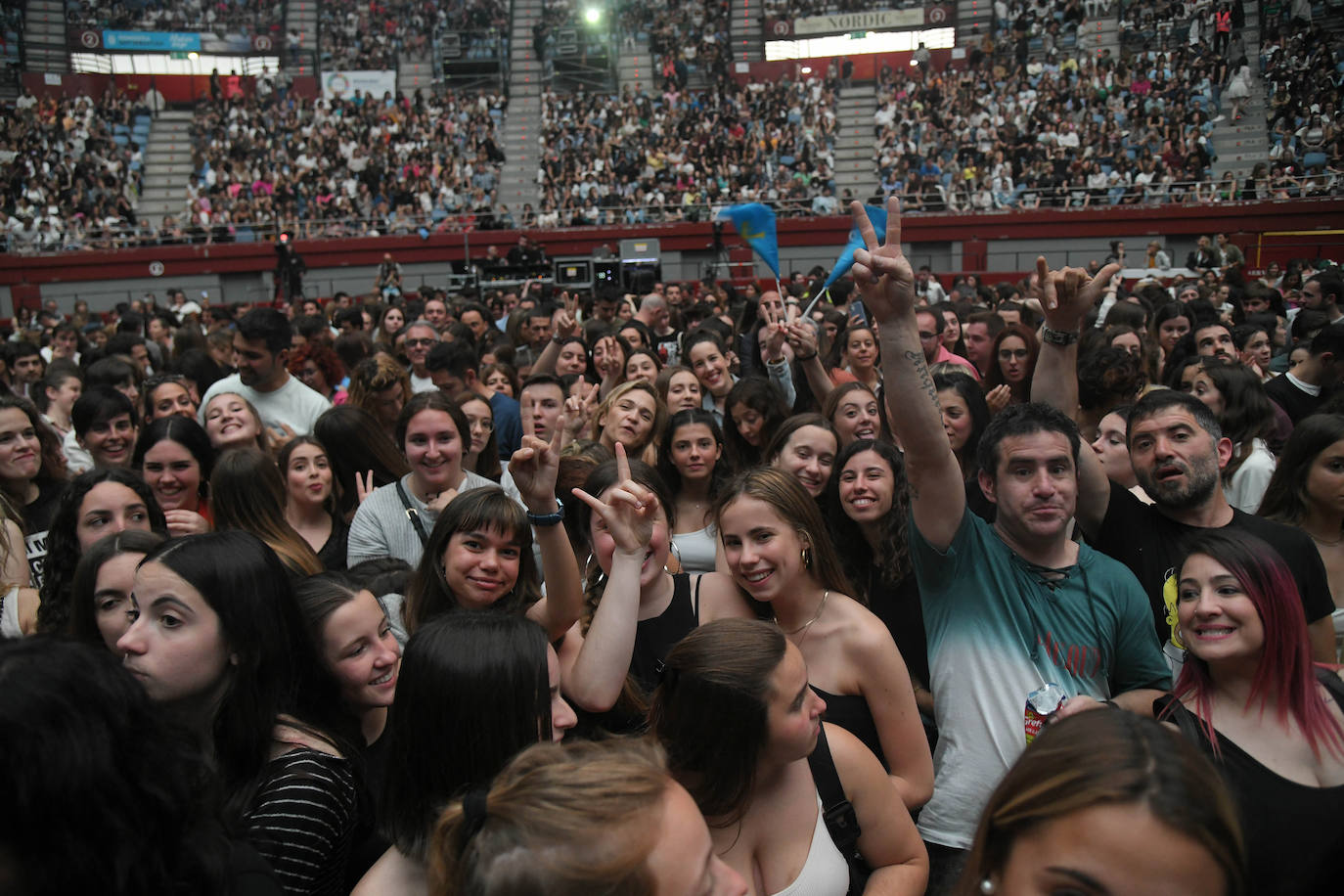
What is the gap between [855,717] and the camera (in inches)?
101

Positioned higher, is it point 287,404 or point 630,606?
point 287,404

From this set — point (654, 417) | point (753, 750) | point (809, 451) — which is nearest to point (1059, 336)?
point (809, 451)

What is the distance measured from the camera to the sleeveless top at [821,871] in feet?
6.50

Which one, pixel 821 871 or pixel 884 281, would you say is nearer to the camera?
pixel 821 871

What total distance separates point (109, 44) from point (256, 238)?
14.3 m

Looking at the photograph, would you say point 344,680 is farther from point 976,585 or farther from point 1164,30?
point 1164,30

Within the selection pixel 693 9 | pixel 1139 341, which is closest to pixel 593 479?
pixel 1139 341

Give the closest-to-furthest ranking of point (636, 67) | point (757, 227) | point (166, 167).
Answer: point (757, 227)
point (166, 167)
point (636, 67)

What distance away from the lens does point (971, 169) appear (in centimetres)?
2386

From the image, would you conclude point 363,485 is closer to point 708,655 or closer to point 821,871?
point 708,655

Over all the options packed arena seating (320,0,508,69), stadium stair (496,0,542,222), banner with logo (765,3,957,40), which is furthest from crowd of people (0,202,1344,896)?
packed arena seating (320,0,508,69)

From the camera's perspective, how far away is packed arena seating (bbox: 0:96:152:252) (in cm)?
2369

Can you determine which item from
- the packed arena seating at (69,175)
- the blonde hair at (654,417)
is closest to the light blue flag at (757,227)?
the blonde hair at (654,417)

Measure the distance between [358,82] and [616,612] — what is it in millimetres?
33129
